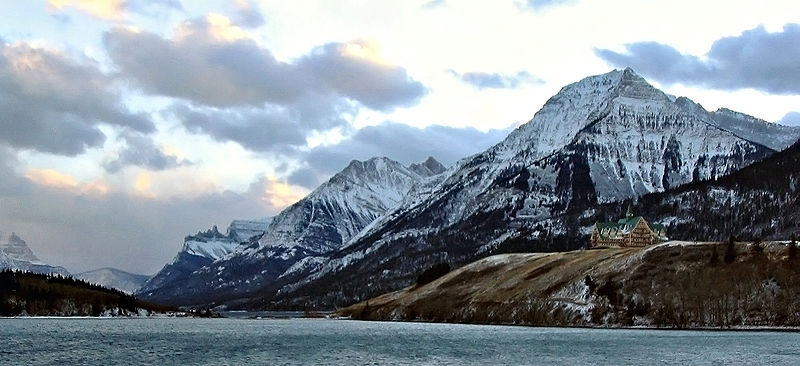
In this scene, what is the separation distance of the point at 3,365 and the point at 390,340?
249ft

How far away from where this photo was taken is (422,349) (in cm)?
14238

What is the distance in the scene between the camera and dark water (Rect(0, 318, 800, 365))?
389 feet

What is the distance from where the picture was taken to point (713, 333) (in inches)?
7126

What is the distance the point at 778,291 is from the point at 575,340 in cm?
6040

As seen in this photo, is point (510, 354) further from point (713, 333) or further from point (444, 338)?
point (713, 333)

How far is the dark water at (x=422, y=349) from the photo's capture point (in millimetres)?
118625

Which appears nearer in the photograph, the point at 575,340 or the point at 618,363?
the point at 618,363

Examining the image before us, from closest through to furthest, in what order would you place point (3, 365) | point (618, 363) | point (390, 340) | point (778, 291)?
point (3, 365)
point (618, 363)
point (390, 340)
point (778, 291)

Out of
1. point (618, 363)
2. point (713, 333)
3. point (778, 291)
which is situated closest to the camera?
point (618, 363)

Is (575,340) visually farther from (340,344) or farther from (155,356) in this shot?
(155,356)

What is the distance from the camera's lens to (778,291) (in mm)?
195500

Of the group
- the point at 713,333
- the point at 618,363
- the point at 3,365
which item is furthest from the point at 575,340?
the point at 3,365

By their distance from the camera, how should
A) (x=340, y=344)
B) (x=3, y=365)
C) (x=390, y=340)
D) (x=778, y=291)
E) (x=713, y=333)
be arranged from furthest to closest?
(x=778, y=291) → (x=713, y=333) → (x=390, y=340) → (x=340, y=344) → (x=3, y=365)

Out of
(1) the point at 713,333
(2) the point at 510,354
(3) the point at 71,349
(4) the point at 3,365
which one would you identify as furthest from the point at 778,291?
(4) the point at 3,365
